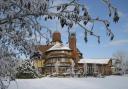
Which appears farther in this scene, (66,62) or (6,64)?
(66,62)

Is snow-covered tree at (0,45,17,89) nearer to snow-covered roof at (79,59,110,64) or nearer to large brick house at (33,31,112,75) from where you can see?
large brick house at (33,31,112,75)

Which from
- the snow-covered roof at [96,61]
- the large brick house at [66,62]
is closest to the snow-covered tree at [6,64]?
the large brick house at [66,62]

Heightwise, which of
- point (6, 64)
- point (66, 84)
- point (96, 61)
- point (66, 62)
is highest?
point (6, 64)

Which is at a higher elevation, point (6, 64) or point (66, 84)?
point (6, 64)

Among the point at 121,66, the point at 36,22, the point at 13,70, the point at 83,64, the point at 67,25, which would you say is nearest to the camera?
the point at 67,25

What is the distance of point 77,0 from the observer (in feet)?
19.5

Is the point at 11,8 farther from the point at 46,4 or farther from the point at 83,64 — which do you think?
the point at 83,64

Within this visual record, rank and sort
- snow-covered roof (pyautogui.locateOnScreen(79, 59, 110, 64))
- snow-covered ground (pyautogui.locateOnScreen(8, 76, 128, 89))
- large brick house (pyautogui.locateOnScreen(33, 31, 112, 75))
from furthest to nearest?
snow-covered roof (pyautogui.locateOnScreen(79, 59, 110, 64)) < large brick house (pyautogui.locateOnScreen(33, 31, 112, 75)) < snow-covered ground (pyautogui.locateOnScreen(8, 76, 128, 89))

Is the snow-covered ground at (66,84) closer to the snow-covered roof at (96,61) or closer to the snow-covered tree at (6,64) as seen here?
the snow-covered tree at (6,64)

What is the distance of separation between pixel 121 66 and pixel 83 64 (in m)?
32.5

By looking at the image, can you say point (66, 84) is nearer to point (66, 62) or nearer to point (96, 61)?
point (66, 62)

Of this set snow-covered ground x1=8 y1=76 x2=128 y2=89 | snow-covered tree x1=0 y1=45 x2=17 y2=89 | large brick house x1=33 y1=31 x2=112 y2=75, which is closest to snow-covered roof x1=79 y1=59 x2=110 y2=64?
large brick house x1=33 y1=31 x2=112 y2=75

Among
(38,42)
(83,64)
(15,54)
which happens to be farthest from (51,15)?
(83,64)

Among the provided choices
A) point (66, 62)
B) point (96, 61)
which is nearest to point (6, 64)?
point (66, 62)
